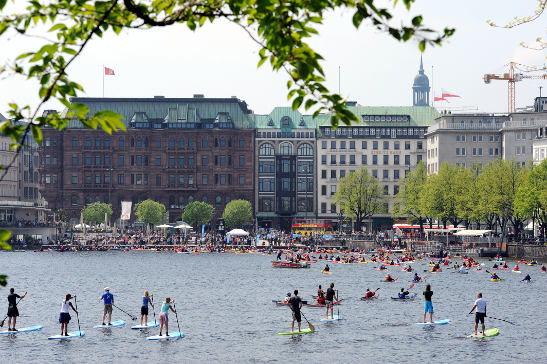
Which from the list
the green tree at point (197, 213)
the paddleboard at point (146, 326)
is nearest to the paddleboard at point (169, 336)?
the paddleboard at point (146, 326)

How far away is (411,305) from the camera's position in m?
75.3

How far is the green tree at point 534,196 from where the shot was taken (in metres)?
133

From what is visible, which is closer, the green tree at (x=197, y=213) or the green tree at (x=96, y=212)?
the green tree at (x=96, y=212)

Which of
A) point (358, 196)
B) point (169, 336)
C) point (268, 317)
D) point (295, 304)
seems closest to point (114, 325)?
point (169, 336)

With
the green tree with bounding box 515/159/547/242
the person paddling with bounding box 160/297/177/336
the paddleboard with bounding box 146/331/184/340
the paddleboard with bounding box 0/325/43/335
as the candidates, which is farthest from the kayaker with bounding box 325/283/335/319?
the green tree with bounding box 515/159/547/242

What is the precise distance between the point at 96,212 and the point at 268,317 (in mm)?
132868

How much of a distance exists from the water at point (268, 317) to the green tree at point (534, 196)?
14552 millimetres

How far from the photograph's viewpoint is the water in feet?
160

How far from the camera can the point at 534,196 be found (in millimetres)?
133000

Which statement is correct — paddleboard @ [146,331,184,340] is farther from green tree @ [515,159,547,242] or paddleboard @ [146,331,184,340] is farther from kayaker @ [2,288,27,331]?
green tree @ [515,159,547,242]

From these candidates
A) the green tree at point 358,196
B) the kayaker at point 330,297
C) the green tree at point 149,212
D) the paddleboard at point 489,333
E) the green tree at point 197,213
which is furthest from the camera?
the green tree at point 197,213

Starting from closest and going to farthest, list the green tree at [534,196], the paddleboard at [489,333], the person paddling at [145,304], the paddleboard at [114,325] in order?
the person paddling at [145,304], the paddleboard at [489,333], the paddleboard at [114,325], the green tree at [534,196]

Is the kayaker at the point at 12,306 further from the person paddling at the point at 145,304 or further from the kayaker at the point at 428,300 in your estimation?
the kayaker at the point at 428,300

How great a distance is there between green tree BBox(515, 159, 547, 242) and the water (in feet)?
47.7
